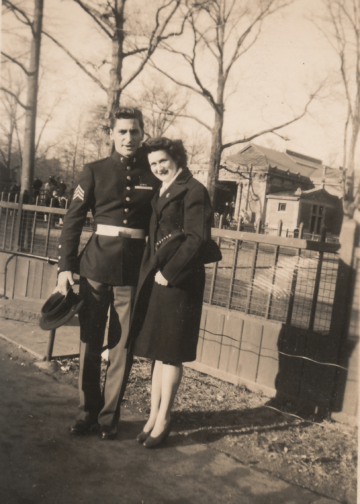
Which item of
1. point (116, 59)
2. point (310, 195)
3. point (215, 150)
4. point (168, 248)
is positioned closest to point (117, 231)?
point (168, 248)

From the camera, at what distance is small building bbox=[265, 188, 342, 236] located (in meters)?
3.67

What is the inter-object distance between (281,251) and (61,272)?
1.94 m

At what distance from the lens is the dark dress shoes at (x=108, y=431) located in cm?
257

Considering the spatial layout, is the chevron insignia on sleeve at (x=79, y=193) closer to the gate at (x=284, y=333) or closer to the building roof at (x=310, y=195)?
the gate at (x=284, y=333)

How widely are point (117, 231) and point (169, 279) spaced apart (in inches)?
20.2

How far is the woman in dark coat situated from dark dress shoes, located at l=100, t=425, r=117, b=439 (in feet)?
0.56

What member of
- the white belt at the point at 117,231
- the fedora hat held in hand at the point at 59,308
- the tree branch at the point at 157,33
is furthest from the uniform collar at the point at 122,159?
the tree branch at the point at 157,33

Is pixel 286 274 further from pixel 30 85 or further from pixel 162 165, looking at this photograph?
pixel 30 85

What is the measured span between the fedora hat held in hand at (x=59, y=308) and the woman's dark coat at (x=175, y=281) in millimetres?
389

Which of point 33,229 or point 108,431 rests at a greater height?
point 33,229

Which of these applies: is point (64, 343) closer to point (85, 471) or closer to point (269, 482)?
point (85, 471)

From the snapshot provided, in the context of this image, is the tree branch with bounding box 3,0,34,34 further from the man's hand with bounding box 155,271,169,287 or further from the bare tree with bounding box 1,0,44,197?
the man's hand with bounding box 155,271,169,287

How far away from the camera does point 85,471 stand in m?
2.19

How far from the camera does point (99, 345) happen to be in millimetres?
2725
